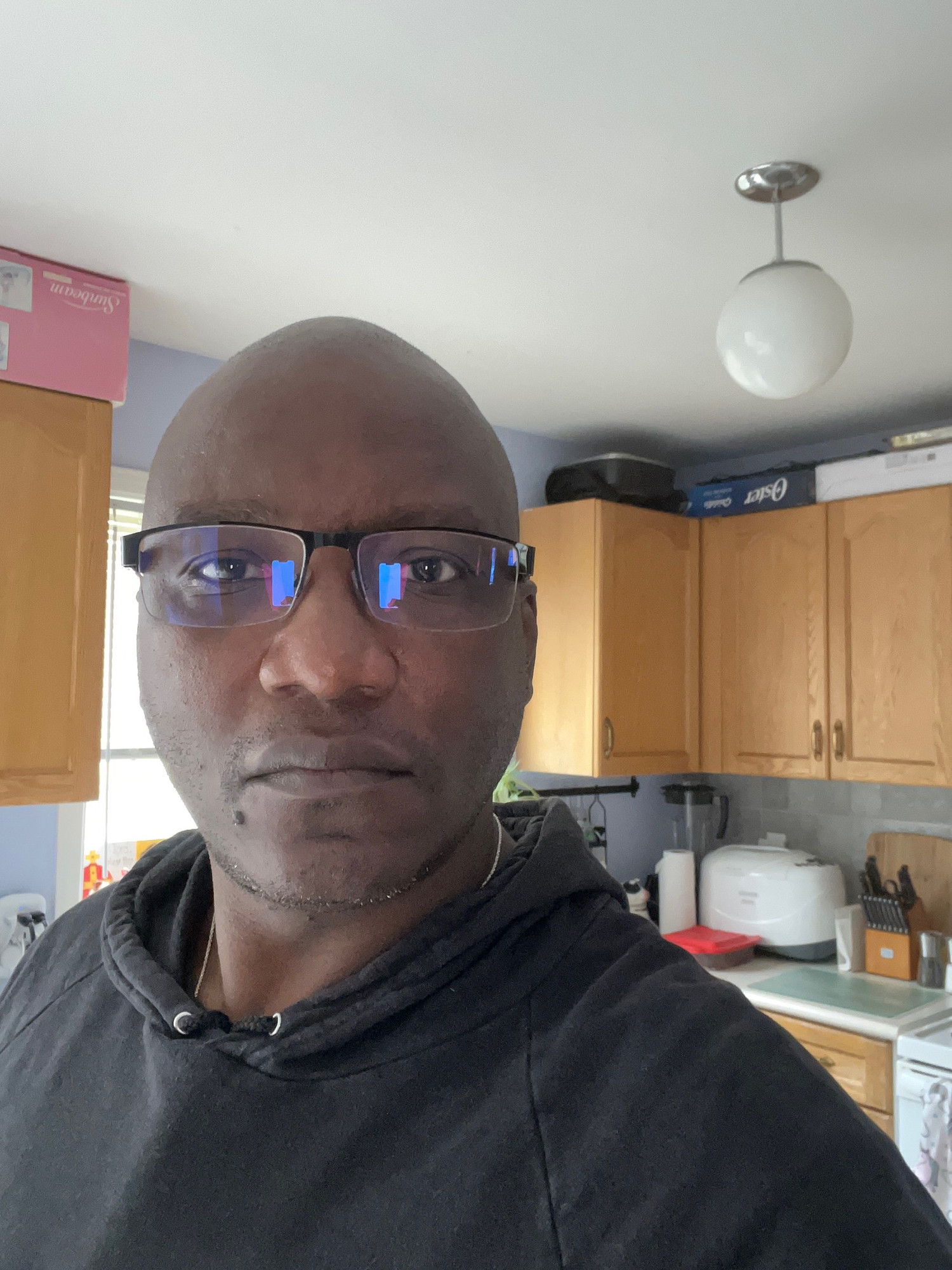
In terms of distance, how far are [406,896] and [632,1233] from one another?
227mm

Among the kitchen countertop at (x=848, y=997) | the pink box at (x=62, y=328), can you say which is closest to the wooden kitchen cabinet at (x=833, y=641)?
the kitchen countertop at (x=848, y=997)

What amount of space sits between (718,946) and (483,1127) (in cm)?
257

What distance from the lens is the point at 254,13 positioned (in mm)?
1226

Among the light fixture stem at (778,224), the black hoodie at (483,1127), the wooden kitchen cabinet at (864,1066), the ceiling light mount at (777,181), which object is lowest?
the wooden kitchen cabinet at (864,1066)

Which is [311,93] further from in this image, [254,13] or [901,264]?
[901,264]

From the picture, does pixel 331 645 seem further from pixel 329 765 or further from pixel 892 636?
pixel 892 636

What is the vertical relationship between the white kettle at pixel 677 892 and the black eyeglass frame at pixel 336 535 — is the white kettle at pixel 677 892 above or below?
below

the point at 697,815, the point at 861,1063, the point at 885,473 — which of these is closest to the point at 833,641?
the point at 885,473

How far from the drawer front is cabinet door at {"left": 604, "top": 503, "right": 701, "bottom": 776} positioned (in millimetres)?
929

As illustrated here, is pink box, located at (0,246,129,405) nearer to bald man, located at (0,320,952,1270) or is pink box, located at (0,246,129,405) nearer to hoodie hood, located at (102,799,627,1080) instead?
bald man, located at (0,320,952,1270)

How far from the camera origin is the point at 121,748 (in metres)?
2.35

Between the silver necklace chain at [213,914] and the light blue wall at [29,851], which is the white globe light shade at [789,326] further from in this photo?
the light blue wall at [29,851]

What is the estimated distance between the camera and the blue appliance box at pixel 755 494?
2.98 metres

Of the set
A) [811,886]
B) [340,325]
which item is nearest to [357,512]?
[340,325]
